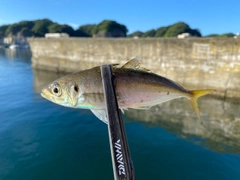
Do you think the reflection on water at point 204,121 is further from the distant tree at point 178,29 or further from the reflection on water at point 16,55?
the distant tree at point 178,29

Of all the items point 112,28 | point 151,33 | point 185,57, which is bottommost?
point 185,57

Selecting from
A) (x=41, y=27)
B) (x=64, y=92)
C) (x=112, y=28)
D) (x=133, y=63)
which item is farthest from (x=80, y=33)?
(x=64, y=92)

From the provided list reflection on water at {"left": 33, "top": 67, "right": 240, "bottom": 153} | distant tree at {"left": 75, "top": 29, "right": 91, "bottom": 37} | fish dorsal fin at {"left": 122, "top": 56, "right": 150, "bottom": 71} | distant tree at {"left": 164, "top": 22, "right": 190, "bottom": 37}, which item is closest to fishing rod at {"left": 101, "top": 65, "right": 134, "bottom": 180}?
fish dorsal fin at {"left": 122, "top": 56, "right": 150, "bottom": 71}

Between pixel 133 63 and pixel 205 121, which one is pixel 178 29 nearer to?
pixel 205 121

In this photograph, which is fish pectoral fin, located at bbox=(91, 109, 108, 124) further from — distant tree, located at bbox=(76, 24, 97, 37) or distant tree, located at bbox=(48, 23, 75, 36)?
distant tree, located at bbox=(76, 24, 97, 37)

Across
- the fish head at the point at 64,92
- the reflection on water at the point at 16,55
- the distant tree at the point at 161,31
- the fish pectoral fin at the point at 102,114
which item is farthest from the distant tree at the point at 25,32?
the fish pectoral fin at the point at 102,114

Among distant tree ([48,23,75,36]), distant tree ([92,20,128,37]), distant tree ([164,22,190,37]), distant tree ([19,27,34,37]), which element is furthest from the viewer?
distant tree ([19,27,34,37])
